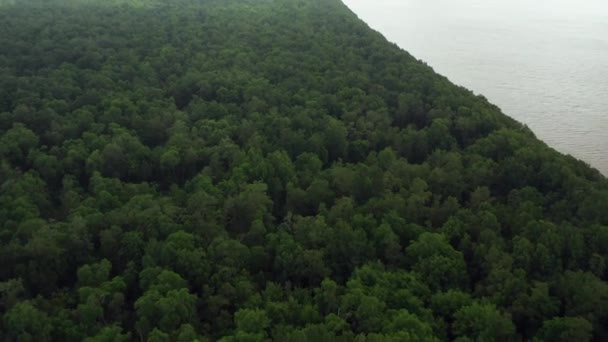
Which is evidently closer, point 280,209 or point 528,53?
point 280,209

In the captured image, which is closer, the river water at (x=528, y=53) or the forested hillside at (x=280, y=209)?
the forested hillside at (x=280, y=209)

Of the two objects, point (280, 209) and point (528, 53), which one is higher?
point (528, 53)

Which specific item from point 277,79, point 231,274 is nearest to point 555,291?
point 231,274

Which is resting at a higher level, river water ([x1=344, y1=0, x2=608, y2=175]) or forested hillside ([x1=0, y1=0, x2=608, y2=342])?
river water ([x1=344, y1=0, x2=608, y2=175])

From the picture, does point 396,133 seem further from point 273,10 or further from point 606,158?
point 273,10

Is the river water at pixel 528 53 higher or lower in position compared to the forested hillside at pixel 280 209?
higher
